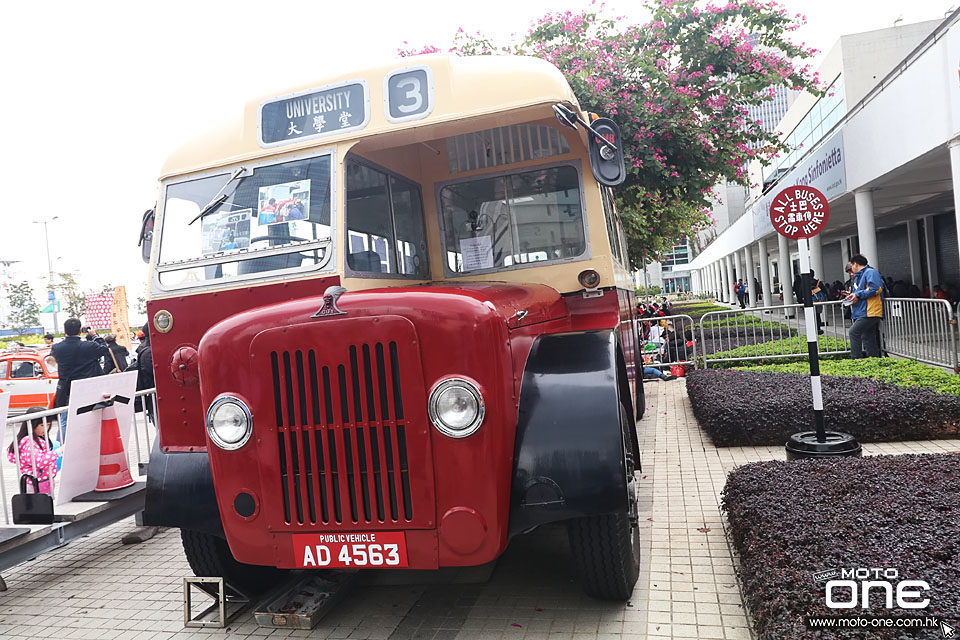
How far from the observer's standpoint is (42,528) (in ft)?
16.1

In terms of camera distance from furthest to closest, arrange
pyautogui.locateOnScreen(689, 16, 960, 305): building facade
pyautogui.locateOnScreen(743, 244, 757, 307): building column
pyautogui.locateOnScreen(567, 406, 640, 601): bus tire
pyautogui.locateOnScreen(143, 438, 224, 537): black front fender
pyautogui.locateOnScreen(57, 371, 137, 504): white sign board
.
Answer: pyautogui.locateOnScreen(743, 244, 757, 307): building column, pyautogui.locateOnScreen(689, 16, 960, 305): building facade, pyautogui.locateOnScreen(57, 371, 137, 504): white sign board, pyautogui.locateOnScreen(143, 438, 224, 537): black front fender, pyautogui.locateOnScreen(567, 406, 640, 601): bus tire

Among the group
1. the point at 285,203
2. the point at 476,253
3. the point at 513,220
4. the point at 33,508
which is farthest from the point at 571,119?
the point at 33,508

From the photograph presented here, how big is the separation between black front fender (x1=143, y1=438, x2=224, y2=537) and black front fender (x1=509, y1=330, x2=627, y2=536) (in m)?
1.59

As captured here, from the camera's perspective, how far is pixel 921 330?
10.3 m

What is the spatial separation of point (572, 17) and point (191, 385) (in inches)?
440

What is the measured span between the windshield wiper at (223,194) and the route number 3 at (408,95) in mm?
940

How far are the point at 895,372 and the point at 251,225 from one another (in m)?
7.64

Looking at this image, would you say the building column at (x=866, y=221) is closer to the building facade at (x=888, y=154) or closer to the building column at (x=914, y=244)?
the building facade at (x=888, y=154)

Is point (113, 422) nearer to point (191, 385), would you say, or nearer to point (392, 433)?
point (191, 385)

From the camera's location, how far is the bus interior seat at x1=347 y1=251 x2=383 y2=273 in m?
3.99

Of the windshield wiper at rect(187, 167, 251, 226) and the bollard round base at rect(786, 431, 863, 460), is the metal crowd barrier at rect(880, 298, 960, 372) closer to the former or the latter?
the bollard round base at rect(786, 431, 863, 460)

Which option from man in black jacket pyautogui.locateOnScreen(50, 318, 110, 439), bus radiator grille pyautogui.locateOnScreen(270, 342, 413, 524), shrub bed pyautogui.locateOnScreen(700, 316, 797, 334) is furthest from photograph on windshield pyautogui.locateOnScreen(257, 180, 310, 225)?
shrub bed pyautogui.locateOnScreen(700, 316, 797, 334)

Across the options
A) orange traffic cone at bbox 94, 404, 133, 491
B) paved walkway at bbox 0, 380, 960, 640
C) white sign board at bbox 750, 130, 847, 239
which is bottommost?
paved walkway at bbox 0, 380, 960, 640

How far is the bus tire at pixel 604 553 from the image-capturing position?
3.43 m
